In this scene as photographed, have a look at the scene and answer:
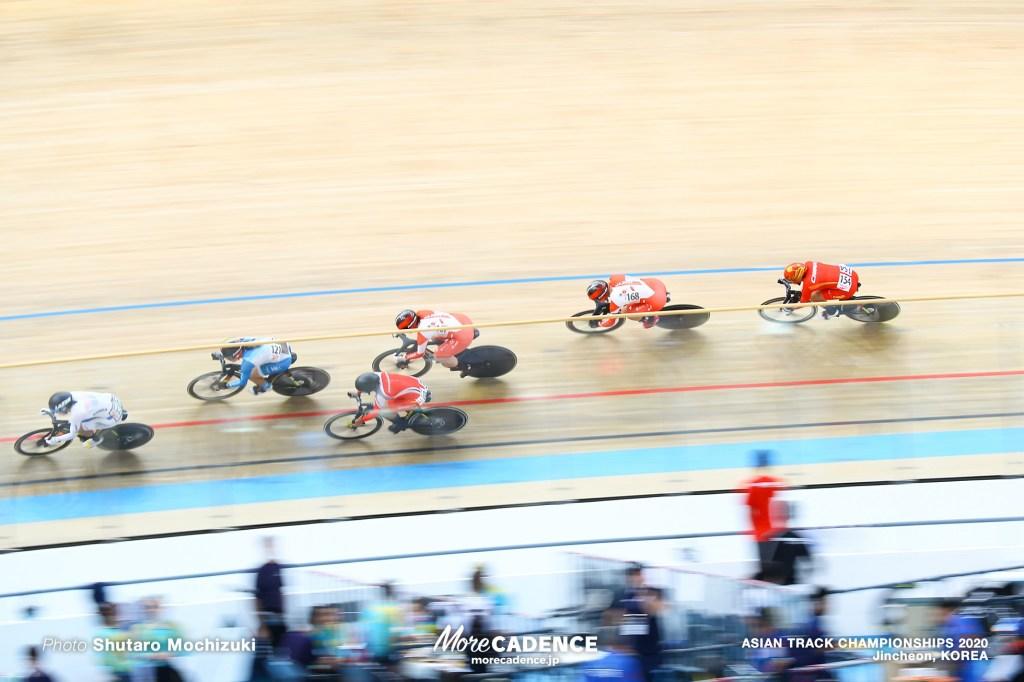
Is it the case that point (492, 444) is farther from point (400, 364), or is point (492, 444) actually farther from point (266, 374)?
point (266, 374)

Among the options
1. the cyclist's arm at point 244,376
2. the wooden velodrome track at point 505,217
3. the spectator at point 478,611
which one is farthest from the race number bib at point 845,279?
the cyclist's arm at point 244,376

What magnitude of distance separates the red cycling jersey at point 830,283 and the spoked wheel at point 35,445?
177 inches

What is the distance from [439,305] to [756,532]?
11.5 ft

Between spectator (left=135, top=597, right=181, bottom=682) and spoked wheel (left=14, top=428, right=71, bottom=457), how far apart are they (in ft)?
3.62

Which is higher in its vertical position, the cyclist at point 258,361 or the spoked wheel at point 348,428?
the cyclist at point 258,361

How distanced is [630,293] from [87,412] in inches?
134

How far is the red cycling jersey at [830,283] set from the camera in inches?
271

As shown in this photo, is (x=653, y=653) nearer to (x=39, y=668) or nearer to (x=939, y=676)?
(x=939, y=676)

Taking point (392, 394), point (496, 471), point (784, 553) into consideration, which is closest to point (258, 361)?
point (392, 394)

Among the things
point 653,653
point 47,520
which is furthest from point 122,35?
point 653,653

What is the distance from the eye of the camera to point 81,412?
5.22 m

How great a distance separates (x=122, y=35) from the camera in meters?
10.4

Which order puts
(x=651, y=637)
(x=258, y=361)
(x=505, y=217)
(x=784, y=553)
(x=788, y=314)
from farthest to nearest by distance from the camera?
(x=505, y=217)
(x=788, y=314)
(x=258, y=361)
(x=784, y=553)
(x=651, y=637)

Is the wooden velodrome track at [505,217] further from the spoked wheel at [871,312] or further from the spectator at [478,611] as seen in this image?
the spectator at [478,611]
